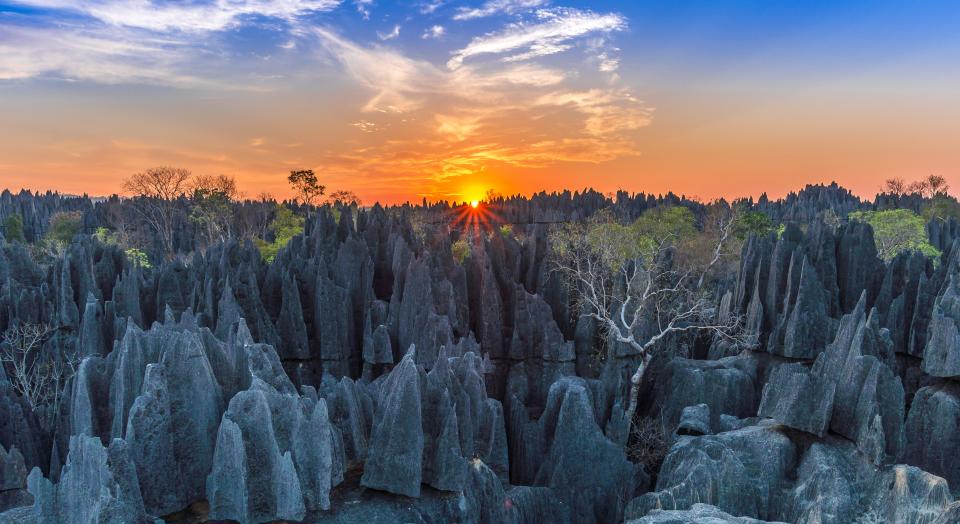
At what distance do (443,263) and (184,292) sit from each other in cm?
1630

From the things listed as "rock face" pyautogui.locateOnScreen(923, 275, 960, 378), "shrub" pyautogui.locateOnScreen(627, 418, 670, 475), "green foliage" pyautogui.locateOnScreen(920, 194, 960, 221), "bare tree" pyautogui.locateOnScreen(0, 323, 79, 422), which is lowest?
"shrub" pyautogui.locateOnScreen(627, 418, 670, 475)

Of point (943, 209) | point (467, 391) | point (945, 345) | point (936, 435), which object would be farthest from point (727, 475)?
point (943, 209)

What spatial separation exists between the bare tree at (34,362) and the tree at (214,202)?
55.9 m

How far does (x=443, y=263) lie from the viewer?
38312 mm

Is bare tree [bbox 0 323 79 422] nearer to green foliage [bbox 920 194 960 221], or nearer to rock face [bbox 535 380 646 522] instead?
rock face [bbox 535 380 646 522]

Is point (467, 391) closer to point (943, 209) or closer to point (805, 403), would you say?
point (805, 403)

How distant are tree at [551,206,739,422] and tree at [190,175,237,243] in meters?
57.3

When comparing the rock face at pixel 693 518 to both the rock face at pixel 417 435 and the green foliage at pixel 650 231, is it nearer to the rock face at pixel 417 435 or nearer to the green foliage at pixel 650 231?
the rock face at pixel 417 435

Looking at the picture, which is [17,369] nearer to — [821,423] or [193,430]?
[193,430]

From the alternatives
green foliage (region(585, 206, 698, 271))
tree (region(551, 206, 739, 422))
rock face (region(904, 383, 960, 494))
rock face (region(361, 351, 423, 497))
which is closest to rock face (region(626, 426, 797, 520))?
rock face (region(904, 383, 960, 494))

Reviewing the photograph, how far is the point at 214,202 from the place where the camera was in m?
88.9

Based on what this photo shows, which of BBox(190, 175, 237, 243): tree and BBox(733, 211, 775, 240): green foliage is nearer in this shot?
BBox(733, 211, 775, 240): green foliage

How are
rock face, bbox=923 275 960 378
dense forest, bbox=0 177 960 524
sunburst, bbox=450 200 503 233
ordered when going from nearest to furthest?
dense forest, bbox=0 177 960 524 < rock face, bbox=923 275 960 378 < sunburst, bbox=450 200 503 233

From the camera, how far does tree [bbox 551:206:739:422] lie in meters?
30.2
